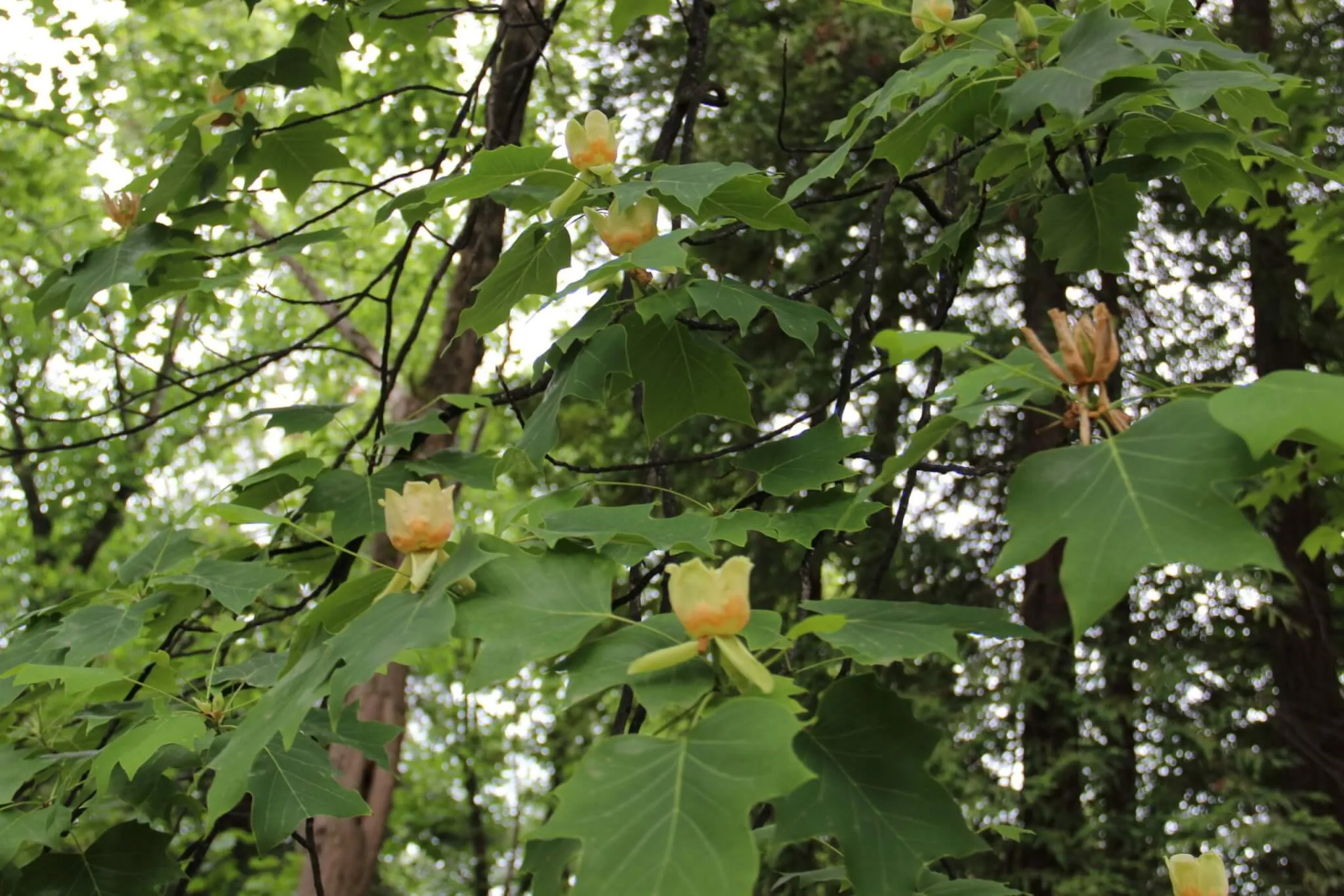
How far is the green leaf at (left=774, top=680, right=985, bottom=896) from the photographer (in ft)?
3.09

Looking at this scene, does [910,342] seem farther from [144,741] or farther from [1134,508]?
[144,741]

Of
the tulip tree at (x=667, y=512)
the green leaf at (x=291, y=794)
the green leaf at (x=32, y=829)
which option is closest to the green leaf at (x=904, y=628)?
the tulip tree at (x=667, y=512)

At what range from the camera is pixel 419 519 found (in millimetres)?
1129

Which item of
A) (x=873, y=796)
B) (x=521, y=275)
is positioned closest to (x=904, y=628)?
(x=873, y=796)

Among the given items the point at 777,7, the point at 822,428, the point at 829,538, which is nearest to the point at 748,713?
the point at 822,428

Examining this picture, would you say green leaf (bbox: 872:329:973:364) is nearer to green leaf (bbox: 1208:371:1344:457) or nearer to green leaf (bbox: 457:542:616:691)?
green leaf (bbox: 1208:371:1344:457)

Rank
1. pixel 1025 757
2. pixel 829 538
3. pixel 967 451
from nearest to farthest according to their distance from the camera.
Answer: pixel 829 538 → pixel 1025 757 → pixel 967 451

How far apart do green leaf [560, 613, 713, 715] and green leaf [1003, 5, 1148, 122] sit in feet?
2.61

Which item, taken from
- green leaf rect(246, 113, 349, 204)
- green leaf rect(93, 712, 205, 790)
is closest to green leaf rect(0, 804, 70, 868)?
green leaf rect(93, 712, 205, 790)

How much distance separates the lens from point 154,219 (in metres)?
2.53

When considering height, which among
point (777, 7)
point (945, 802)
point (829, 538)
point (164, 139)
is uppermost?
point (777, 7)

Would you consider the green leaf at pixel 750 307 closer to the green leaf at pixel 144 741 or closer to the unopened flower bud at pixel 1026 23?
the unopened flower bud at pixel 1026 23

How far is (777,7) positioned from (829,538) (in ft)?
18.1

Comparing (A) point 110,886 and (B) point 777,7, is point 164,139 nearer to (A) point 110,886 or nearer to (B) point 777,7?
(A) point 110,886
